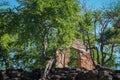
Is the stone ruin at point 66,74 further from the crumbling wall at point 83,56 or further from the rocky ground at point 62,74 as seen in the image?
the crumbling wall at point 83,56

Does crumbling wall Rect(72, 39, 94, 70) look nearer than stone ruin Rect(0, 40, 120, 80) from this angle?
No

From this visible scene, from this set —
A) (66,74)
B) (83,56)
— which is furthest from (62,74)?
(83,56)

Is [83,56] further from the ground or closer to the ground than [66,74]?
further from the ground

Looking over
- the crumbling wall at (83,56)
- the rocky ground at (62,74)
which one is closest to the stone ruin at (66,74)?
the rocky ground at (62,74)

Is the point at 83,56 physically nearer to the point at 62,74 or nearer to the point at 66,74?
the point at 66,74

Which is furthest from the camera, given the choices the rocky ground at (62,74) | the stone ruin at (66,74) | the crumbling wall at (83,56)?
the crumbling wall at (83,56)

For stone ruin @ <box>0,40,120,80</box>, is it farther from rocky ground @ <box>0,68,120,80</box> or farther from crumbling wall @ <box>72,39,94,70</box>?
crumbling wall @ <box>72,39,94,70</box>

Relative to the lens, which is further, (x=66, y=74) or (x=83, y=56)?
(x=83, y=56)

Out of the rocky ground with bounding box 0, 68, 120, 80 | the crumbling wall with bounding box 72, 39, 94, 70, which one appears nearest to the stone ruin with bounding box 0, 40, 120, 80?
the rocky ground with bounding box 0, 68, 120, 80

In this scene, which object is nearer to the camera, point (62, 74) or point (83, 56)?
point (62, 74)

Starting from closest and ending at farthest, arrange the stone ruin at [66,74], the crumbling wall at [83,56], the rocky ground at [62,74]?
the stone ruin at [66,74]
the rocky ground at [62,74]
the crumbling wall at [83,56]

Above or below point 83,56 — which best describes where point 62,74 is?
below

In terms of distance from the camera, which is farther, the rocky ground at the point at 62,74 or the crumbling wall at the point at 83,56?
the crumbling wall at the point at 83,56

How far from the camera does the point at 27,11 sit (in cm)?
2842
